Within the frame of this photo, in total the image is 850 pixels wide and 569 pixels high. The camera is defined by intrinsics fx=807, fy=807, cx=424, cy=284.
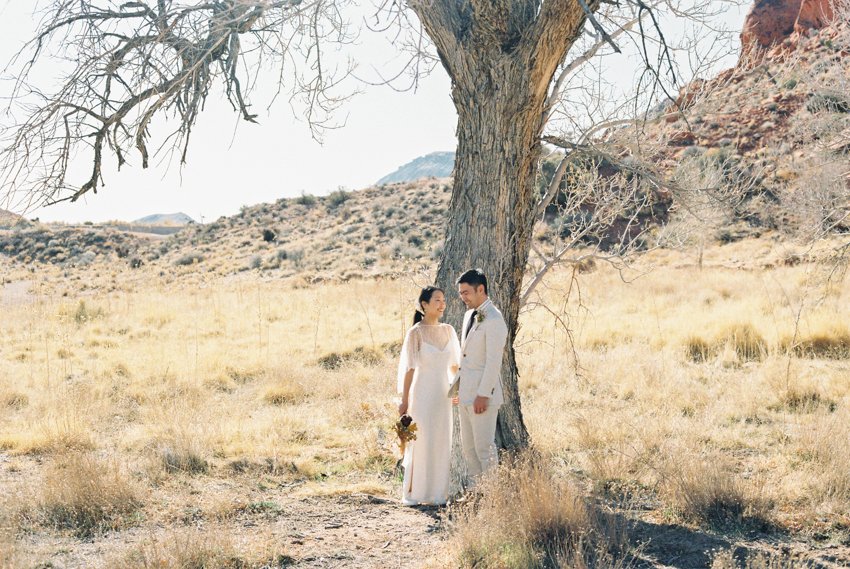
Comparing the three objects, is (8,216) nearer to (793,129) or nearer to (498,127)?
(498,127)

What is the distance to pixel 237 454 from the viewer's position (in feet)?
27.3

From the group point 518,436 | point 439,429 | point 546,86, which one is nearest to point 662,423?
point 518,436

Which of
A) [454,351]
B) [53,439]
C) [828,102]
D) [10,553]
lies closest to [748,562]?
[454,351]

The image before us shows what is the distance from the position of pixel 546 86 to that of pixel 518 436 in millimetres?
2906

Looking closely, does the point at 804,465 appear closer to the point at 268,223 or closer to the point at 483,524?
the point at 483,524

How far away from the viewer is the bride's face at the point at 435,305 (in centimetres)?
616

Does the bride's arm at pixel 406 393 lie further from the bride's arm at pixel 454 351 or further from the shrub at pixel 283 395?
the shrub at pixel 283 395

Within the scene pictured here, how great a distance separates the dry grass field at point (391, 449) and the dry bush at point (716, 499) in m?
0.02

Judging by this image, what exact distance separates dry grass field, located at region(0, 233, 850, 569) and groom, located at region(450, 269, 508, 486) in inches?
14.0

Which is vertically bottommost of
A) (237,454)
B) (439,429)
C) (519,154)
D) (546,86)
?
(237,454)

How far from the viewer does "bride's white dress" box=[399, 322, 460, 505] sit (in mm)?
6352

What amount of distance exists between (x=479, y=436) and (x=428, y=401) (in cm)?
59

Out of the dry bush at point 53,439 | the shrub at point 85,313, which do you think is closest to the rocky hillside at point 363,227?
the shrub at point 85,313

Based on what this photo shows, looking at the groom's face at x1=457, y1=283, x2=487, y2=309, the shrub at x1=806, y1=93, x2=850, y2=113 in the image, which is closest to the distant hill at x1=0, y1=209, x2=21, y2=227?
the groom's face at x1=457, y1=283, x2=487, y2=309
